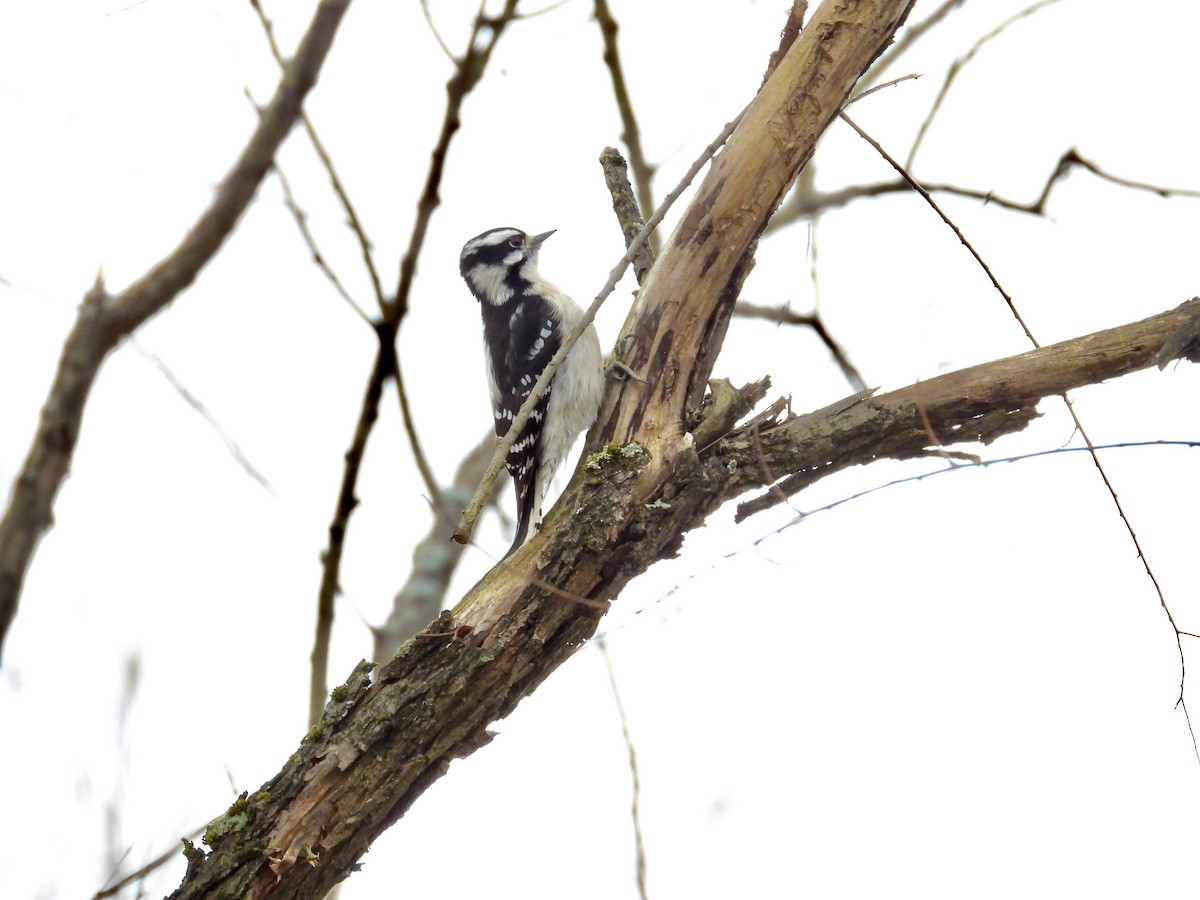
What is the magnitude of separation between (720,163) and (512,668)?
1686mm

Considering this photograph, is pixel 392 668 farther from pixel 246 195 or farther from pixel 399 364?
pixel 246 195

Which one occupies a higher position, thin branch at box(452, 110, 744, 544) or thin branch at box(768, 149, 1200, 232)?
thin branch at box(768, 149, 1200, 232)

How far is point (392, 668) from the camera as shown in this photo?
10.3 feet

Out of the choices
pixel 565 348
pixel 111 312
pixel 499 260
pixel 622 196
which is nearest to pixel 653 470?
pixel 565 348

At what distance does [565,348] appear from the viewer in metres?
2.89

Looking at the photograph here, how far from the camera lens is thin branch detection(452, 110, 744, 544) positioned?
2.81m

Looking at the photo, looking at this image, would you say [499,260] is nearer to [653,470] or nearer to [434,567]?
[434,567]

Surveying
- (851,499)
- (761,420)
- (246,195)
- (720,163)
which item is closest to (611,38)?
(246,195)

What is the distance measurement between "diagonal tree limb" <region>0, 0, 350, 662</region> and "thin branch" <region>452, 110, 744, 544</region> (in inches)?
74.7

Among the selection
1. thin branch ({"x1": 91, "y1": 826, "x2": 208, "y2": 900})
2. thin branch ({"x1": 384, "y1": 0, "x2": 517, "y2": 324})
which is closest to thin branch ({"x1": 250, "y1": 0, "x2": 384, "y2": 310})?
thin branch ({"x1": 384, "y1": 0, "x2": 517, "y2": 324})

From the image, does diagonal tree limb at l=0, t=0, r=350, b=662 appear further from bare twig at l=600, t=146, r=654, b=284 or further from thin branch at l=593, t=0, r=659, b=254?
thin branch at l=593, t=0, r=659, b=254

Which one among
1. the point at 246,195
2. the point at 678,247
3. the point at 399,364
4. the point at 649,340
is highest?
the point at 246,195

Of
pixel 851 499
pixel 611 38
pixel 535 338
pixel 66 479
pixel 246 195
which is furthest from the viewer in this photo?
pixel 611 38

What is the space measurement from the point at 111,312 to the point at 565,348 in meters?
2.47
